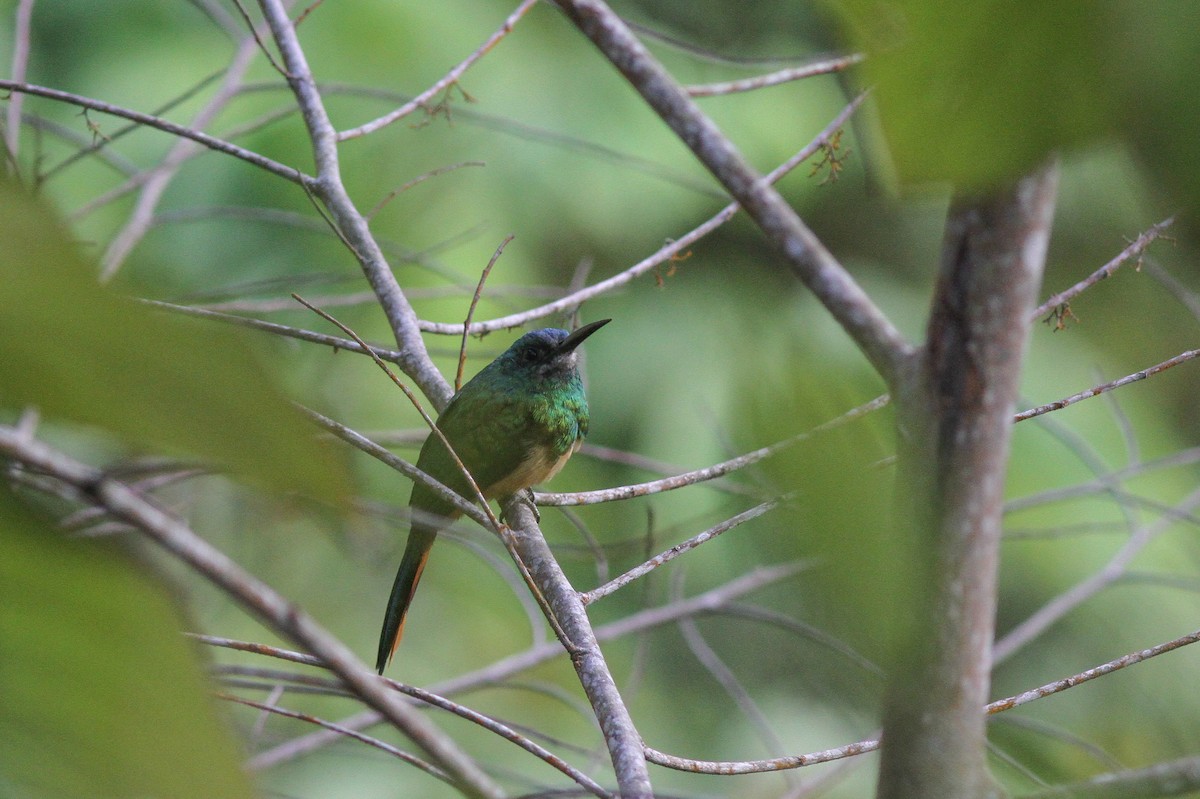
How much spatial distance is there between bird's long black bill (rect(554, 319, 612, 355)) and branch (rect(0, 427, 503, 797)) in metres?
1.36

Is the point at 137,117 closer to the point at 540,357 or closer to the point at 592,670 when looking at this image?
the point at 592,670

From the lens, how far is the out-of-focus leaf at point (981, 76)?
0.35 ft

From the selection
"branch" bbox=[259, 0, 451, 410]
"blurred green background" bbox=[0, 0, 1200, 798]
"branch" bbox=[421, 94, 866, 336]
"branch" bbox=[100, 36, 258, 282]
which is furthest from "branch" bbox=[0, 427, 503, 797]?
"branch" bbox=[100, 36, 258, 282]

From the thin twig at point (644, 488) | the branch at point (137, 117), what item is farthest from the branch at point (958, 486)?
the branch at point (137, 117)

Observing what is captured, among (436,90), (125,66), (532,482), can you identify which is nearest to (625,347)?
(125,66)

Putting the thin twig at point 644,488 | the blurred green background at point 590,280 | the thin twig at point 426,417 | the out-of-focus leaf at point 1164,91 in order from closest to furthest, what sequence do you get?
the out-of-focus leaf at point 1164,91, the thin twig at point 426,417, the thin twig at point 644,488, the blurred green background at point 590,280

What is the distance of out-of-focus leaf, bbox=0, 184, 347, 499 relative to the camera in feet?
0.33

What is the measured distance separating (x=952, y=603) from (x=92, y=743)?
144 mm

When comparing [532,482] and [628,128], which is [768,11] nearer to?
[628,128]

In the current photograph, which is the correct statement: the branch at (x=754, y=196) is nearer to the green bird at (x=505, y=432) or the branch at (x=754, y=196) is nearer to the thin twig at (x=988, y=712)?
the thin twig at (x=988, y=712)

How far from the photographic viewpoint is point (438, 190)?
11.4ft

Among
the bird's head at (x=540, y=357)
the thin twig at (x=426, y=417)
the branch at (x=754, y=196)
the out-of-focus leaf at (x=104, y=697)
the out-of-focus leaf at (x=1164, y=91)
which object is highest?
the bird's head at (x=540, y=357)

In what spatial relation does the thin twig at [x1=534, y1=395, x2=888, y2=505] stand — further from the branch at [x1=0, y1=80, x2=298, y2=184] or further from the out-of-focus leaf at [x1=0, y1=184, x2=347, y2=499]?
the branch at [x1=0, y1=80, x2=298, y2=184]

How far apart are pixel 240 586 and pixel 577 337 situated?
1.52 metres
